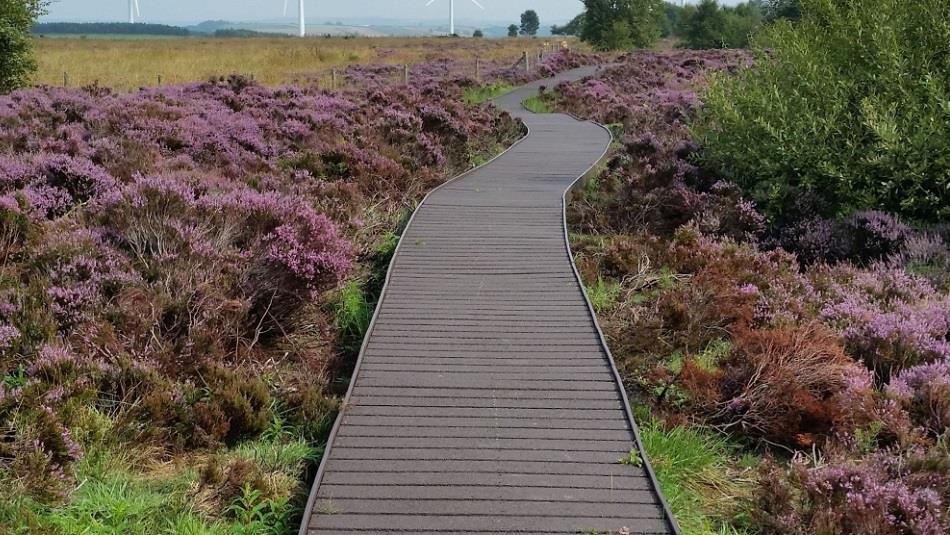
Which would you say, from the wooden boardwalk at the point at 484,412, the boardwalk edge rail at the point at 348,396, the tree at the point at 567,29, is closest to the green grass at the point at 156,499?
the boardwalk edge rail at the point at 348,396

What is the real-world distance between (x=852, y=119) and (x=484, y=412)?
903 centimetres

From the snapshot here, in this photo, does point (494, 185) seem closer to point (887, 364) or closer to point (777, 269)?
point (777, 269)

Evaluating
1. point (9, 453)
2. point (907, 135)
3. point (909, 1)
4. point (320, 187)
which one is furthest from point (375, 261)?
point (909, 1)

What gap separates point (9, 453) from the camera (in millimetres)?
5020

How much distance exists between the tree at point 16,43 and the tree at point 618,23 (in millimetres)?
51033

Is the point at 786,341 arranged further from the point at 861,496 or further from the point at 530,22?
the point at 530,22

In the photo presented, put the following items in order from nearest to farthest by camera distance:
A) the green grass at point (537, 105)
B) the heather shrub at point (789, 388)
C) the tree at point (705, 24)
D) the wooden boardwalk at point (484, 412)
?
the wooden boardwalk at point (484, 412) → the heather shrub at point (789, 388) → the green grass at point (537, 105) → the tree at point (705, 24)

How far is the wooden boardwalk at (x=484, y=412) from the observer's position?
5.06 metres

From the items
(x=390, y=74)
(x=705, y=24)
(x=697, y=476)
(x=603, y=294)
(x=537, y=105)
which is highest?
(x=705, y=24)

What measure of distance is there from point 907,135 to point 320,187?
8.78 metres

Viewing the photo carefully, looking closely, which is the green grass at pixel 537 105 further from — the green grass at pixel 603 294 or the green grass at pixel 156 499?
the green grass at pixel 156 499

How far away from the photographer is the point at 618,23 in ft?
217

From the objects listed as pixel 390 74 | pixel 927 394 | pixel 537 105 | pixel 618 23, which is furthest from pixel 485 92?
pixel 618 23

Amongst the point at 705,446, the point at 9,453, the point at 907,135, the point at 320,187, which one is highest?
the point at 907,135
